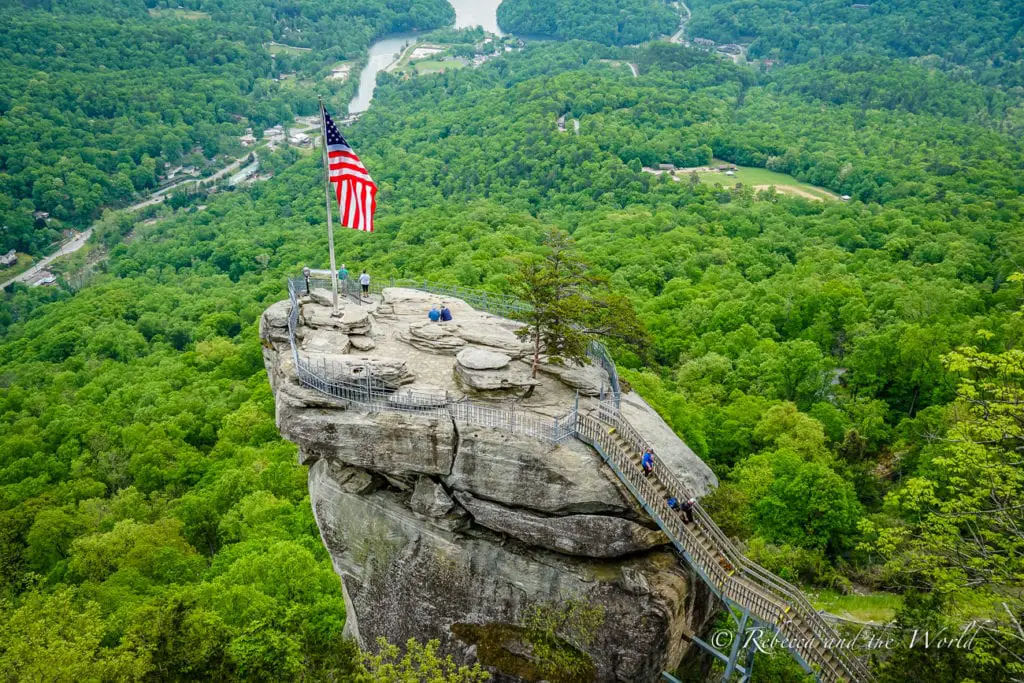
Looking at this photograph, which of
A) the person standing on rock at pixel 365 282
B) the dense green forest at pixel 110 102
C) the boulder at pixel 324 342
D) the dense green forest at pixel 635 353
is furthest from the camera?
the dense green forest at pixel 110 102

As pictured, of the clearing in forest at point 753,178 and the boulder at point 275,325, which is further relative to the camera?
the clearing in forest at point 753,178

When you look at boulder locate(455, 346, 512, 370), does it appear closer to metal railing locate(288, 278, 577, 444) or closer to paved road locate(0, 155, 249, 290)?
metal railing locate(288, 278, 577, 444)

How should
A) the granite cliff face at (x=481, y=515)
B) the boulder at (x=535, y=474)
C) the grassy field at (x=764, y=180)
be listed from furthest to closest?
the grassy field at (x=764, y=180) → the granite cliff face at (x=481, y=515) → the boulder at (x=535, y=474)

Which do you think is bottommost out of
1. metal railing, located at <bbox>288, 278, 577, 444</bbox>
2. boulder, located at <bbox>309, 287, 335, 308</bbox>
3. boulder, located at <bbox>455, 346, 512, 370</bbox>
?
boulder, located at <bbox>309, 287, 335, 308</bbox>

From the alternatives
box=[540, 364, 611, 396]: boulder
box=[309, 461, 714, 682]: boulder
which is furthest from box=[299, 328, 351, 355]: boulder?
box=[540, 364, 611, 396]: boulder

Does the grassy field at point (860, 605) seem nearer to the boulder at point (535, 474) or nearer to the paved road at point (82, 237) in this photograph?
the boulder at point (535, 474)

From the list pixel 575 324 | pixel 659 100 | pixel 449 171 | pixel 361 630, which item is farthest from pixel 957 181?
pixel 361 630

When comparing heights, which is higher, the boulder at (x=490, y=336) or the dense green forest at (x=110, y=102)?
the boulder at (x=490, y=336)

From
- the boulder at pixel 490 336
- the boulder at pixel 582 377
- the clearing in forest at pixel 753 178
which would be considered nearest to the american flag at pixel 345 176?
the boulder at pixel 490 336
